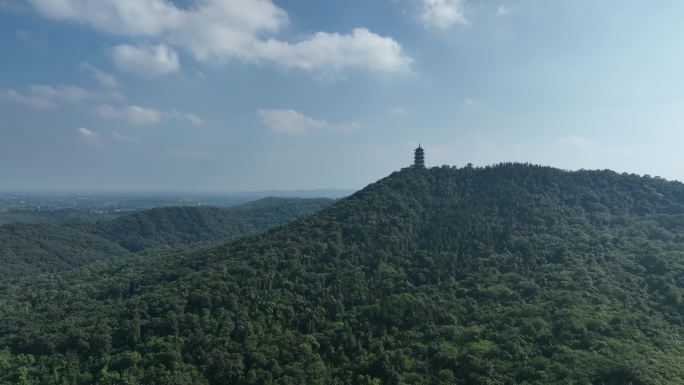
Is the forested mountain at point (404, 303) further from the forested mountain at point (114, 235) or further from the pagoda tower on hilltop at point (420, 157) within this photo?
the forested mountain at point (114, 235)

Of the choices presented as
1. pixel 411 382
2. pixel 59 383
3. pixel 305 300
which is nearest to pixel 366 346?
pixel 411 382

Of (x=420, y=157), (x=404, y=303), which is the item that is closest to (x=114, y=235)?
(x=420, y=157)

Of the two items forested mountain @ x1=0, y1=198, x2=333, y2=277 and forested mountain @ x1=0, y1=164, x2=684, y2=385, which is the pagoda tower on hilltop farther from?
forested mountain @ x1=0, y1=198, x2=333, y2=277

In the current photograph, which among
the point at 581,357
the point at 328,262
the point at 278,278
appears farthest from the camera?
the point at 328,262

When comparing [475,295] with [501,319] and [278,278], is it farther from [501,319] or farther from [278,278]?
[278,278]

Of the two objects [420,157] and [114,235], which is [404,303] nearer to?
[420,157]

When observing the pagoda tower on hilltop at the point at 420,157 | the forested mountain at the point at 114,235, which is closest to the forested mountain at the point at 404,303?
the pagoda tower on hilltop at the point at 420,157
